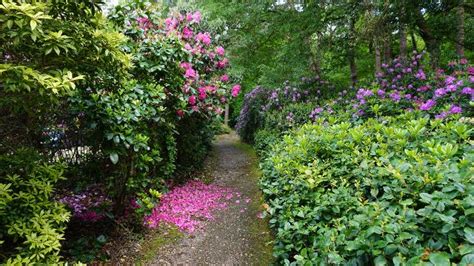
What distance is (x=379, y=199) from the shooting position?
1.89m

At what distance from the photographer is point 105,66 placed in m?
2.37

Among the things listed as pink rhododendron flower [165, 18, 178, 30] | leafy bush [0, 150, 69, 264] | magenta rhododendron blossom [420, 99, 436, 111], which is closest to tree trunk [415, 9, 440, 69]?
magenta rhododendron blossom [420, 99, 436, 111]

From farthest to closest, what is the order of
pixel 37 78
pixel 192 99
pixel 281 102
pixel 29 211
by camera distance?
pixel 281 102, pixel 192 99, pixel 29 211, pixel 37 78

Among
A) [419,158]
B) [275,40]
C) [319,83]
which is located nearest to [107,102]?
[419,158]

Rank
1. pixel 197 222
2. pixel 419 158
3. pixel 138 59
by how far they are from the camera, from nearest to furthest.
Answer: pixel 419 158 < pixel 138 59 < pixel 197 222

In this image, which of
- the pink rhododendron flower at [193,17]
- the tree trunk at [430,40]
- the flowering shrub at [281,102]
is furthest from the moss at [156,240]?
the tree trunk at [430,40]

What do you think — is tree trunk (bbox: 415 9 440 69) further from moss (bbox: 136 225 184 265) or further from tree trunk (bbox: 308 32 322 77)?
moss (bbox: 136 225 184 265)

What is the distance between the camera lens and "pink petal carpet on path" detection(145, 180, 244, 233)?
13.5ft

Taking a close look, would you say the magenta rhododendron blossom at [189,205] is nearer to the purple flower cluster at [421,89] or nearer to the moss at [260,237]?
the moss at [260,237]

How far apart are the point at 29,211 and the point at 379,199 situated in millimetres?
2580

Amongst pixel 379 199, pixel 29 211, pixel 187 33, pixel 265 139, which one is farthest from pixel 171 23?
pixel 379 199

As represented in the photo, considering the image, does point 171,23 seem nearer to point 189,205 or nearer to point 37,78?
point 189,205

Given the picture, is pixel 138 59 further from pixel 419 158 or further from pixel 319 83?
pixel 319 83

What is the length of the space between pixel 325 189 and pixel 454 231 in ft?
4.08
